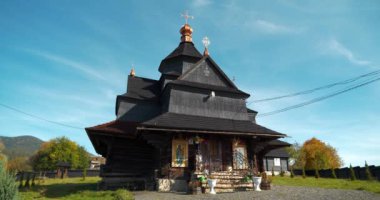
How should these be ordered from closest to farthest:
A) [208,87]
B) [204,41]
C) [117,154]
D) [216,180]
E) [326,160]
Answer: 1. [216,180]
2. [117,154]
3. [208,87]
4. [204,41]
5. [326,160]

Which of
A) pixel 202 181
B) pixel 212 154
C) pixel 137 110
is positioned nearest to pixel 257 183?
pixel 202 181


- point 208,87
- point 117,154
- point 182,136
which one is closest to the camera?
point 182,136

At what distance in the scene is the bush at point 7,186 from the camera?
673cm

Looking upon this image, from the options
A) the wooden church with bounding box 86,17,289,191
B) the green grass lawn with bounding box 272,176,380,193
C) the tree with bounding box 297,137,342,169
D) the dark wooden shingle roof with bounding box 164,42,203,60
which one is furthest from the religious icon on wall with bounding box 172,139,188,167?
the tree with bounding box 297,137,342,169

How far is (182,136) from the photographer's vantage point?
17.0 m

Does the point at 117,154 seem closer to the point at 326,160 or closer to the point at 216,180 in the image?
the point at 216,180

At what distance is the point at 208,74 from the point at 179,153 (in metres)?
7.34

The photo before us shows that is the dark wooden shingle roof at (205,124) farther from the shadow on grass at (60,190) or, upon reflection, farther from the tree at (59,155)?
the tree at (59,155)

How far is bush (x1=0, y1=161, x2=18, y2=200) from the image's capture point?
6734 millimetres

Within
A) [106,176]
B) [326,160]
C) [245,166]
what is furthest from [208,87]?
[326,160]

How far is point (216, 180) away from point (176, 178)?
2.97m

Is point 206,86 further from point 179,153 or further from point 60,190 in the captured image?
point 60,190

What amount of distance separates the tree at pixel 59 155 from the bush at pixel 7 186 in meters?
68.2

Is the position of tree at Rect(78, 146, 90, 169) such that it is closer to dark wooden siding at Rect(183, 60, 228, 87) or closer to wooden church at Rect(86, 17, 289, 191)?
wooden church at Rect(86, 17, 289, 191)
